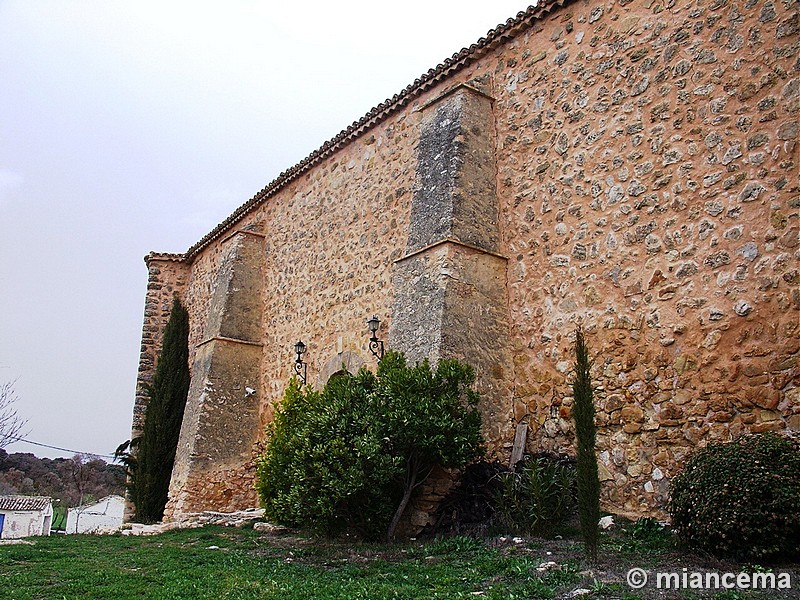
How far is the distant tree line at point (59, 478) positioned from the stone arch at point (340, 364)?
2830cm

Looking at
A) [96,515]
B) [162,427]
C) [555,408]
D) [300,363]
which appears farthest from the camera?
[96,515]

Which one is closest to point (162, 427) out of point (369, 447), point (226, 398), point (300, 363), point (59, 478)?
point (226, 398)

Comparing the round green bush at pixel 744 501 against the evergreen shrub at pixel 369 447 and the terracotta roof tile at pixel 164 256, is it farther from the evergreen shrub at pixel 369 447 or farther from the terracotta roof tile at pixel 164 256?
the terracotta roof tile at pixel 164 256

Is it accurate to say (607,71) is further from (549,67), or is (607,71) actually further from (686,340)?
(686,340)

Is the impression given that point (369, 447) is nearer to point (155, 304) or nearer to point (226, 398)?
point (226, 398)

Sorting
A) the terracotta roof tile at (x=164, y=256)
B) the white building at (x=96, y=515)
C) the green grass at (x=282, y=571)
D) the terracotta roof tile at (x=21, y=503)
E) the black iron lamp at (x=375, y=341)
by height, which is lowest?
the white building at (x=96, y=515)

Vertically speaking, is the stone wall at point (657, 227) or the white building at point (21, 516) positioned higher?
the stone wall at point (657, 227)

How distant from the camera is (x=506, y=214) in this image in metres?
8.77

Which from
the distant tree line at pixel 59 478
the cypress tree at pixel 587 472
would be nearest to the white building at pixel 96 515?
the distant tree line at pixel 59 478

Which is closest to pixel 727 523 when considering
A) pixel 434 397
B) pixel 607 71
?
pixel 434 397

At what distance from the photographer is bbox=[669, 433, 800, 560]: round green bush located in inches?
182

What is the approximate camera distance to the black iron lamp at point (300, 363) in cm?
1166

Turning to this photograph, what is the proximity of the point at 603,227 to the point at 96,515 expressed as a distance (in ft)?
105

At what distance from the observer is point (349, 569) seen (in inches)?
227
